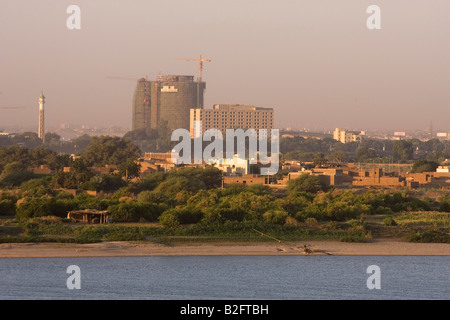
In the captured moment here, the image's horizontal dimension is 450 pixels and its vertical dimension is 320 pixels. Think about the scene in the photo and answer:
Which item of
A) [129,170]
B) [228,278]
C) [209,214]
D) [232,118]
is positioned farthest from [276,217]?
[232,118]

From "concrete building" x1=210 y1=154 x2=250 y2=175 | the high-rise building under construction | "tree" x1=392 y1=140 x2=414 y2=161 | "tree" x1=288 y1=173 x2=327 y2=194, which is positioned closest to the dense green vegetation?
"tree" x1=288 y1=173 x2=327 y2=194

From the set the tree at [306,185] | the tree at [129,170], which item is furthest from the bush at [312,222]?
the tree at [129,170]

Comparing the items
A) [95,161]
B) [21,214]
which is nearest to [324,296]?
[21,214]

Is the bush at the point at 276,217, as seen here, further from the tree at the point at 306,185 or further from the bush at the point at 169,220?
the tree at the point at 306,185

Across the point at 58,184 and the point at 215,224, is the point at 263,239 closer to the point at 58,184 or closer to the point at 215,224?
the point at 215,224

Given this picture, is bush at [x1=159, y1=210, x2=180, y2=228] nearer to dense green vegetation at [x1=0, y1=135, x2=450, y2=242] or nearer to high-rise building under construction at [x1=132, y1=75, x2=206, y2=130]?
dense green vegetation at [x1=0, y1=135, x2=450, y2=242]
